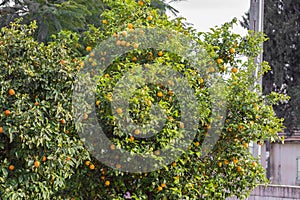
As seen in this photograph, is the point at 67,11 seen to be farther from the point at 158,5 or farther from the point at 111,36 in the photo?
the point at 111,36

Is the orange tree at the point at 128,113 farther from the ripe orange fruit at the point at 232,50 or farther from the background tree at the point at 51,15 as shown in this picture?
the background tree at the point at 51,15

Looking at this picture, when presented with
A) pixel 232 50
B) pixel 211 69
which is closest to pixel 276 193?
pixel 232 50

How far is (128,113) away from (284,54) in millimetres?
9793

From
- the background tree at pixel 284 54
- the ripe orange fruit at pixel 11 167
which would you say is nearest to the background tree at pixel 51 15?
the ripe orange fruit at pixel 11 167

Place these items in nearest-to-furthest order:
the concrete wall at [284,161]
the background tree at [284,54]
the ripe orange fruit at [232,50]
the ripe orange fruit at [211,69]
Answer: the ripe orange fruit at [211,69]
the ripe orange fruit at [232,50]
the background tree at [284,54]
the concrete wall at [284,161]

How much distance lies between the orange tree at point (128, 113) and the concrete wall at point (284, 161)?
10082 mm

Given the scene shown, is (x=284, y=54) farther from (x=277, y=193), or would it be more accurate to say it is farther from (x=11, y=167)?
(x=11, y=167)

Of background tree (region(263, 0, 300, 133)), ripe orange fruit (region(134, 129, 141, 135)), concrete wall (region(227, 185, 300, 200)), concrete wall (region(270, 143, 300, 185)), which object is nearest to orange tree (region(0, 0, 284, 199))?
ripe orange fruit (region(134, 129, 141, 135))

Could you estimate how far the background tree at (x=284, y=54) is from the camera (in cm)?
1234

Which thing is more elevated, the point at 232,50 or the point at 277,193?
the point at 232,50

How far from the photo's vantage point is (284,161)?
1430cm

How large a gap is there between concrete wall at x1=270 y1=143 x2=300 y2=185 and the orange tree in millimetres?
10082

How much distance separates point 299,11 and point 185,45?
31.3 feet

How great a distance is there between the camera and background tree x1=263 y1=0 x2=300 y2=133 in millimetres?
12336
